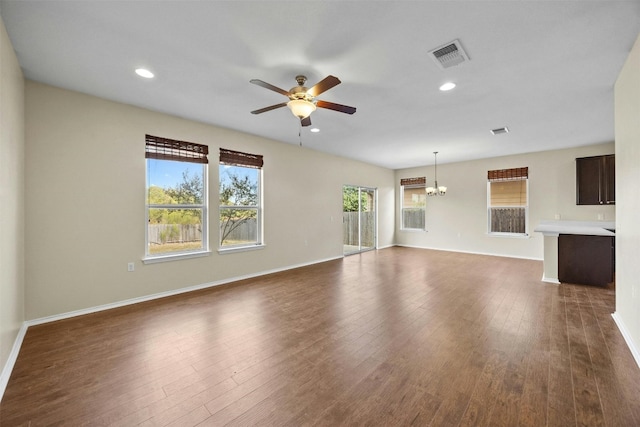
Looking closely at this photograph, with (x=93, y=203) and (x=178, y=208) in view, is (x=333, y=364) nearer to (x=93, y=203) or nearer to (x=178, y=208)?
(x=178, y=208)

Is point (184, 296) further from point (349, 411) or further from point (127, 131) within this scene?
point (349, 411)

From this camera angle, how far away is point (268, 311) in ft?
11.1

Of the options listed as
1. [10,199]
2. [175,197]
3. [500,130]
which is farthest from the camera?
[500,130]

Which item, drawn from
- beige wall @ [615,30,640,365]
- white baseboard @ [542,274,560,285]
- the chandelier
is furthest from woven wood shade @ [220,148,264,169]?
white baseboard @ [542,274,560,285]

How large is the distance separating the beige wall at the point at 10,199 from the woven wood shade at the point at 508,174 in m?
8.59

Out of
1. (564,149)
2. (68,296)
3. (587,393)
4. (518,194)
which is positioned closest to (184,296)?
(68,296)

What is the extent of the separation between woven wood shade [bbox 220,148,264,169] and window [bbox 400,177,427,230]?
17.7 ft

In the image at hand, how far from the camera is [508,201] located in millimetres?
7008

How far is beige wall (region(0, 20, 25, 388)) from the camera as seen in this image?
2.07 m

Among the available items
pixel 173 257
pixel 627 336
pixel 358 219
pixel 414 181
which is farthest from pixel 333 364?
pixel 414 181

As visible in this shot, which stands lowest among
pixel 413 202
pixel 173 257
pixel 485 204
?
pixel 173 257

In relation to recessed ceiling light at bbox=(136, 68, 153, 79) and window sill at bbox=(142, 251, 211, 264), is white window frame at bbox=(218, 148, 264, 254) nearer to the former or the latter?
window sill at bbox=(142, 251, 211, 264)

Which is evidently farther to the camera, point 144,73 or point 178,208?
point 178,208

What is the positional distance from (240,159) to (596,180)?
7016 millimetres
